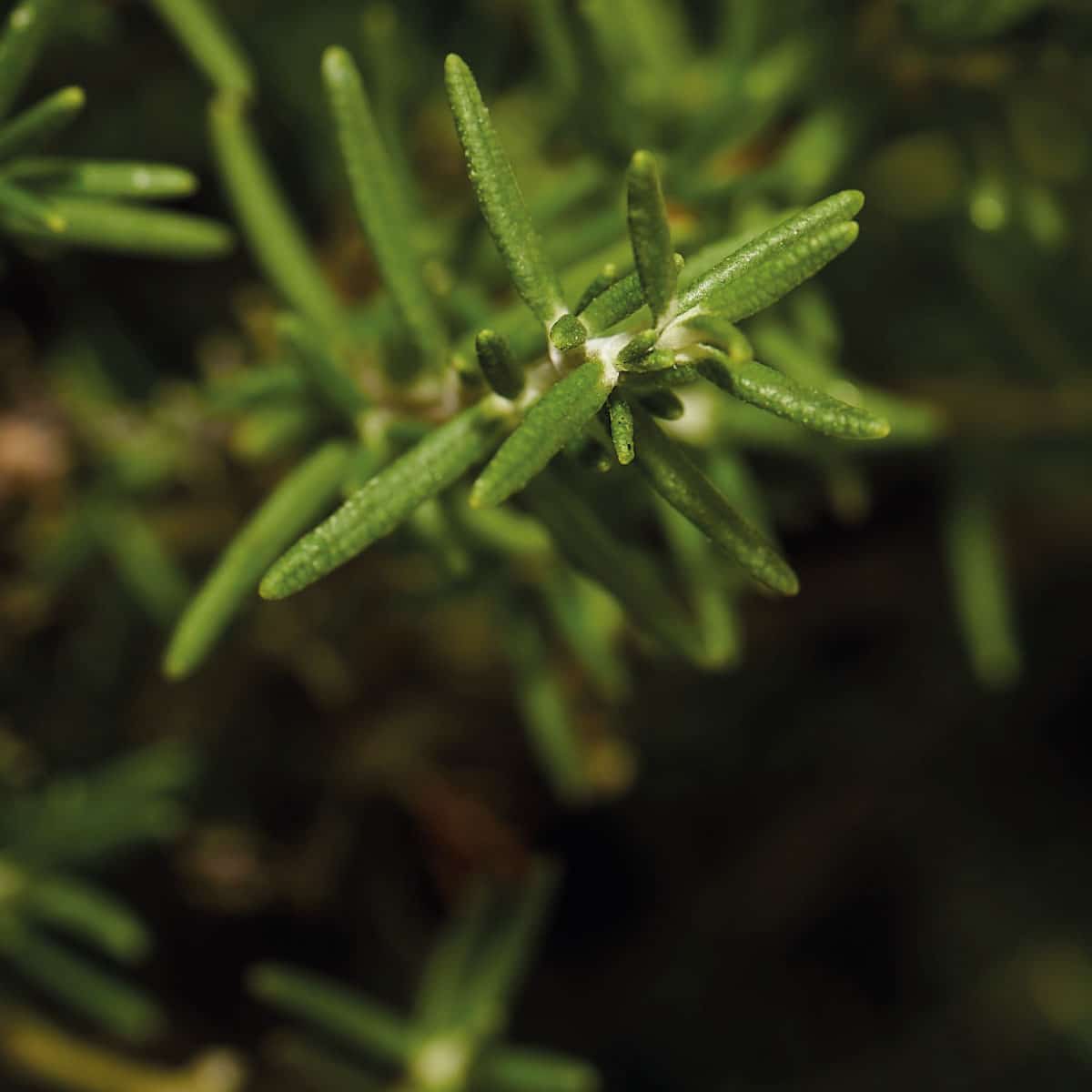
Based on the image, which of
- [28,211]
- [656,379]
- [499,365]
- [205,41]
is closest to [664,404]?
[656,379]

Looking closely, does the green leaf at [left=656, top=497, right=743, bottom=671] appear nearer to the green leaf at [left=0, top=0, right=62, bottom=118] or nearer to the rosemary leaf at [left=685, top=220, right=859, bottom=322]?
the rosemary leaf at [left=685, top=220, right=859, bottom=322]

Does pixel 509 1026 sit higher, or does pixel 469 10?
pixel 469 10

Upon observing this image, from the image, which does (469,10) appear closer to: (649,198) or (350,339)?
(350,339)

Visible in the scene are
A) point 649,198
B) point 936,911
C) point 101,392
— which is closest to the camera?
point 649,198

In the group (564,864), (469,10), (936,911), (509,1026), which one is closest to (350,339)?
(469,10)

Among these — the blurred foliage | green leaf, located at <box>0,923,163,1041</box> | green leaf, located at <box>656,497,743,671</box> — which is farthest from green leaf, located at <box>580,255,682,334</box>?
green leaf, located at <box>0,923,163,1041</box>

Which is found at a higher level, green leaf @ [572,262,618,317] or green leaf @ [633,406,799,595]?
green leaf @ [572,262,618,317]

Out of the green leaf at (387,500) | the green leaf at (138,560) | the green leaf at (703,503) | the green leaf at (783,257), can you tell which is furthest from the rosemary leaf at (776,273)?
the green leaf at (138,560)

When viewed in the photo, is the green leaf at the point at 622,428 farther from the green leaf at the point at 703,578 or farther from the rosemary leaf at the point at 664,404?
the green leaf at the point at 703,578
